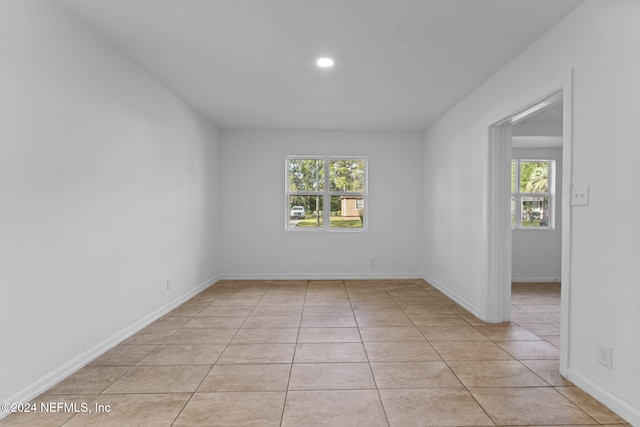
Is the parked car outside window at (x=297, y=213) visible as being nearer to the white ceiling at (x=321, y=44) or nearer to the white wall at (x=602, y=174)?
the white ceiling at (x=321, y=44)

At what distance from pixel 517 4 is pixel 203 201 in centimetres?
423

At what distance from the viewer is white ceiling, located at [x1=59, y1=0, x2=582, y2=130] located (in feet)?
7.66

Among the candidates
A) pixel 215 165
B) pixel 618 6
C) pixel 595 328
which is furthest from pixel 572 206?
pixel 215 165

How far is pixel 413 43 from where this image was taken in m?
2.82

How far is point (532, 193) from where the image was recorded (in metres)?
5.93

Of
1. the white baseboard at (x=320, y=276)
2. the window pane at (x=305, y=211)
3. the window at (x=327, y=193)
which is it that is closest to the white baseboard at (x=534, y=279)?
the white baseboard at (x=320, y=276)

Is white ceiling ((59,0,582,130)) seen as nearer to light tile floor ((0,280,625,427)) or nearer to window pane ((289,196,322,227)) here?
window pane ((289,196,322,227))

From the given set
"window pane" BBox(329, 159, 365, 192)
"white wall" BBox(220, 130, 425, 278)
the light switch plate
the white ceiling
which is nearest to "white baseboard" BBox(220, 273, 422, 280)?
"white wall" BBox(220, 130, 425, 278)

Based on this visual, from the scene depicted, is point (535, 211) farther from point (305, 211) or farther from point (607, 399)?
point (607, 399)

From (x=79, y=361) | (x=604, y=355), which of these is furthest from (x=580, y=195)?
(x=79, y=361)

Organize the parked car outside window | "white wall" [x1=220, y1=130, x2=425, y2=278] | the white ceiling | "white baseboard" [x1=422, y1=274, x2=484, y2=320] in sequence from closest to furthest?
the white ceiling → "white baseboard" [x1=422, y1=274, x2=484, y2=320] → "white wall" [x1=220, y1=130, x2=425, y2=278] → the parked car outside window

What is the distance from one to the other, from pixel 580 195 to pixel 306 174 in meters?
4.18

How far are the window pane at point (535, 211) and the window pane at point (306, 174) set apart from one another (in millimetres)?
3534

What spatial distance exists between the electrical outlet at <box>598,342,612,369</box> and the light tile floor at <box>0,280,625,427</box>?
25 cm
